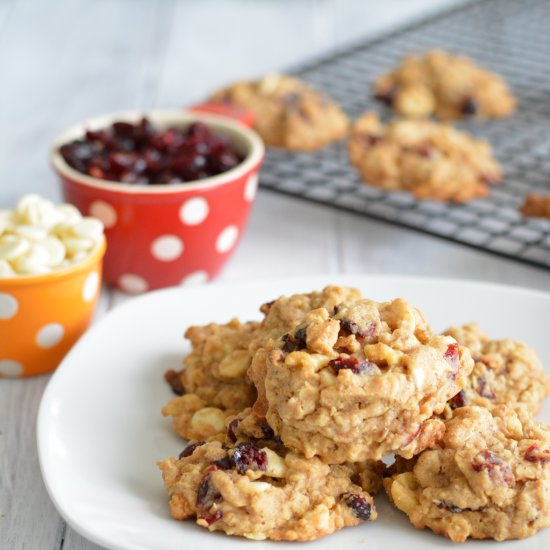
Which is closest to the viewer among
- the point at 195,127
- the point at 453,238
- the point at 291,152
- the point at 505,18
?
the point at 453,238

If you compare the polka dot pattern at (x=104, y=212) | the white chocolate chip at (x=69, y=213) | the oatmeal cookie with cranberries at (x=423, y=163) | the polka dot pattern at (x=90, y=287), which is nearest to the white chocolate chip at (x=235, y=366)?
the polka dot pattern at (x=90, y=287)

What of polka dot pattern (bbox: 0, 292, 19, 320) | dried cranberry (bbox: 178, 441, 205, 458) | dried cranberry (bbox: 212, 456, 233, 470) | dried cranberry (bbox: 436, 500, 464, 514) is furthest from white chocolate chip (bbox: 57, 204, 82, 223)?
dried cranberry (bbox: 436, 500, 464, 514)

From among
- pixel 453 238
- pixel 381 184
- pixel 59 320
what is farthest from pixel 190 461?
pixel 381 184

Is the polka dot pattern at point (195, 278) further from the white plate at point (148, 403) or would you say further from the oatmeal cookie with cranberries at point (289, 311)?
the oatmeal cookie with cranberries at point (289, 311)

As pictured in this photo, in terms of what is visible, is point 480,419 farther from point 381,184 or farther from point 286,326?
point 381,184

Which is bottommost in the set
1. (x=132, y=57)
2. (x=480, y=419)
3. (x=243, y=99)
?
(x=132, y=57)

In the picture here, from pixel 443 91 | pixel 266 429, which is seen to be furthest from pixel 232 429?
pixel 443 91
